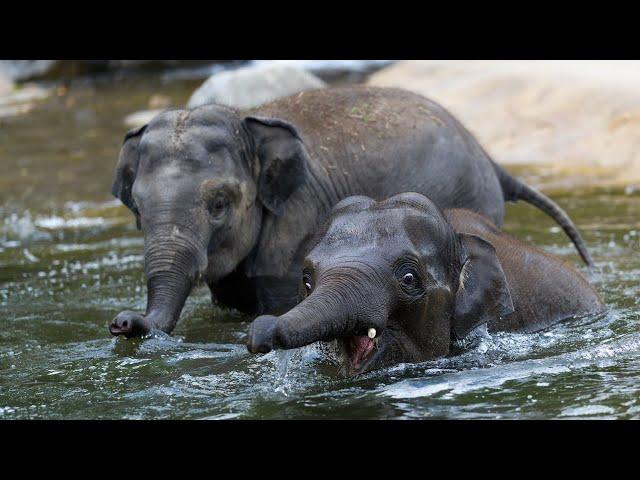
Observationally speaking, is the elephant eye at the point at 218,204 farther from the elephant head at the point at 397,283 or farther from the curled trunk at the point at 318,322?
the curled trunk at the point at 318,322

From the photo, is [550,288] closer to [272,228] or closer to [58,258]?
[272,228]

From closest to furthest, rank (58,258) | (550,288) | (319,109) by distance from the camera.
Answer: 1. (550,288)
2. (319,109)
3. (58,258)

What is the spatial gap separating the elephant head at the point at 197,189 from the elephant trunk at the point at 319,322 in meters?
1.95

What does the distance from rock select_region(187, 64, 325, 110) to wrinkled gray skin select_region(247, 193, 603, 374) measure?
12712 millimetres

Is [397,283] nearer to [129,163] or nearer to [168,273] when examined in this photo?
[168,273]

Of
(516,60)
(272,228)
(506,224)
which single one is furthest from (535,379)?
(516,60)

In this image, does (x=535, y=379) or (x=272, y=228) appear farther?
(x=272, y=228)

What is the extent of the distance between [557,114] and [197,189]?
989cm

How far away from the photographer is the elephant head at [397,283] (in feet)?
22.2

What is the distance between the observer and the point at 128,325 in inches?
320

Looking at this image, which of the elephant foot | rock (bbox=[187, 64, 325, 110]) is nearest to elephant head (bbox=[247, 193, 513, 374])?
the elephant foot

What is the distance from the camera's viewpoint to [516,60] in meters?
21.1

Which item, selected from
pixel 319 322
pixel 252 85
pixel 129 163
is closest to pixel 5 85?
pixel 252 85
